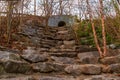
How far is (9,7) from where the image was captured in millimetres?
5367

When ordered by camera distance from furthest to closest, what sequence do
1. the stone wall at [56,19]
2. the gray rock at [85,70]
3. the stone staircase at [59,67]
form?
the stone wall at [56,19] → the gray rock at [85,70] → the stone staircase at [59,67]

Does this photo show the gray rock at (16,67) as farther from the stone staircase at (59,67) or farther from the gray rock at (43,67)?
the gray rock at (43,67)

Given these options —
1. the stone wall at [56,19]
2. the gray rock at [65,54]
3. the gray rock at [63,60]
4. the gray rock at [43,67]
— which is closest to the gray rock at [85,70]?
the gray rock at [43,67]

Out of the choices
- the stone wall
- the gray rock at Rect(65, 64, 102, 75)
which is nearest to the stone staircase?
the gray rock at Rect(65, 64, 102, 75)

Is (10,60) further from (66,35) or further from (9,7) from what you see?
(66,35)

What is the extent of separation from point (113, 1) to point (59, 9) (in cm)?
496

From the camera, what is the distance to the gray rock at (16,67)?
3.18 meters

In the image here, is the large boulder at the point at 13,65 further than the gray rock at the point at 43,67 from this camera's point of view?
No

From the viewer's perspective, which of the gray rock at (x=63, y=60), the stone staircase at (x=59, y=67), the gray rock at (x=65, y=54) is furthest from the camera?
the gray rock at (x=65, y=54)

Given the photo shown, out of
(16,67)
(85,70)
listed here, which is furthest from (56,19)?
(16,67)

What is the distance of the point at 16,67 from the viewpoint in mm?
3217

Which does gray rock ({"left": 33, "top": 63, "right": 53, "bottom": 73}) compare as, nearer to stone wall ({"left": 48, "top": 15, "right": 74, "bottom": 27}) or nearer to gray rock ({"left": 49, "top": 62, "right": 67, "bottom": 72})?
gray rock ({"left": 49, "top": 62, "right": 67, "bottom": 72})

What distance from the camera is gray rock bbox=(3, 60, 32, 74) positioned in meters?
3.18

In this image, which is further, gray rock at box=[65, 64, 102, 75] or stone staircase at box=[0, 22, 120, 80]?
gray rock at box=[65, 64, 102, 75]
